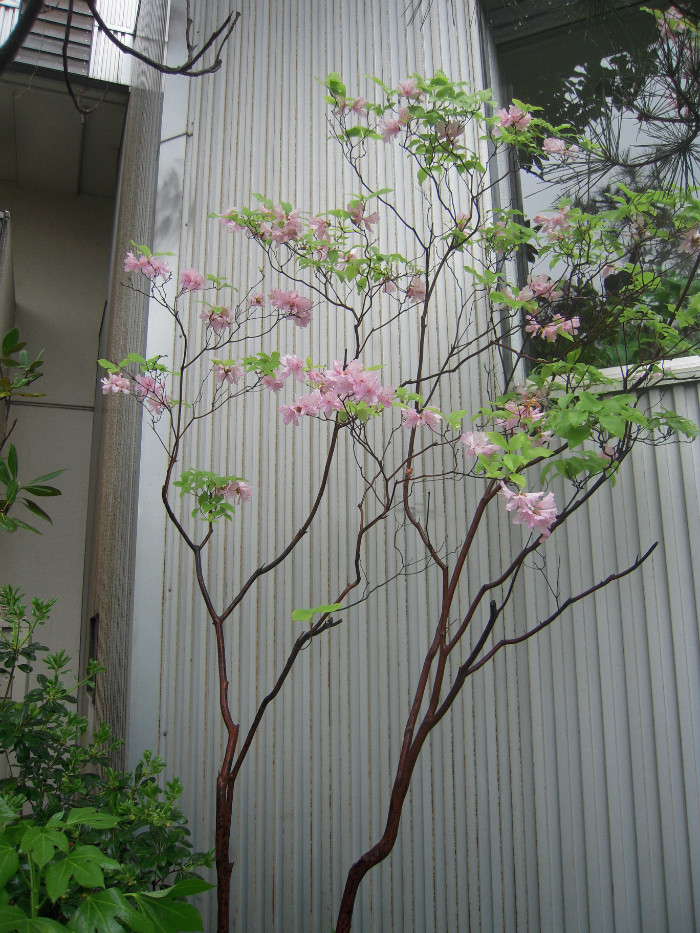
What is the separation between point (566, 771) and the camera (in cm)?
257

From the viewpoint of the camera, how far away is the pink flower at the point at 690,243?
8.44 feet

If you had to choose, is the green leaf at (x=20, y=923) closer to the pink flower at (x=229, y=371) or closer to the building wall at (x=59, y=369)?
the pink flower at (x=229, y=371)

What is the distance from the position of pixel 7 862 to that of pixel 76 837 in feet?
2.36

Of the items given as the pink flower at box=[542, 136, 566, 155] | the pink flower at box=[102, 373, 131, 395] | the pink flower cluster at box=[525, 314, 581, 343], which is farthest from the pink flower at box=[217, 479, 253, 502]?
the pink flower at box=[542, 136, 566, 155]

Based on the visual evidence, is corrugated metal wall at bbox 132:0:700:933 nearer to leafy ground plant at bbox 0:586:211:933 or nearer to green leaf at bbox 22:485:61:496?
leafy ground plant at bbox 0:586:211:933

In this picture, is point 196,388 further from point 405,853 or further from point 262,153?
point 405,853

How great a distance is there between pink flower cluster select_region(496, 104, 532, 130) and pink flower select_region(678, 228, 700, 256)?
0.68 meters

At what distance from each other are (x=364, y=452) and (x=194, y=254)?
3.95 ft

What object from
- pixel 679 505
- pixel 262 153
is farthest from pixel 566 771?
pixel 262 153

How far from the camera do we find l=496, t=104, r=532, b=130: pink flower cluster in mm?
2475

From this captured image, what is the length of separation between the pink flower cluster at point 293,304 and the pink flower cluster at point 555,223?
0.89m

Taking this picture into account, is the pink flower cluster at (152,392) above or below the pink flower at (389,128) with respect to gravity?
below

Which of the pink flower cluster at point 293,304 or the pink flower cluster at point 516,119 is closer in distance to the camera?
the pink flower cluster at point 516,119

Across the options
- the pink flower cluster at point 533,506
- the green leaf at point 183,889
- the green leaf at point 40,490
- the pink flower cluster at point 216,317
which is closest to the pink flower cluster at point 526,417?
the pink flower cluster at point 533,506
